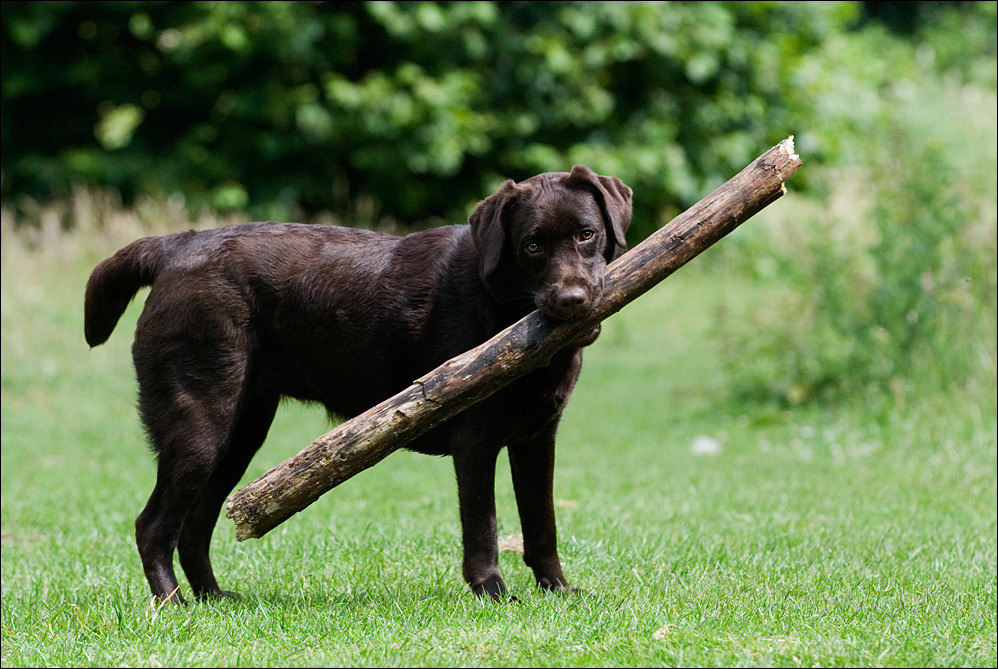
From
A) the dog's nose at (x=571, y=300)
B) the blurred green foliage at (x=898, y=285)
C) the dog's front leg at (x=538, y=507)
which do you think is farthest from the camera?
the blurred green foliage at (x=898, y=285)

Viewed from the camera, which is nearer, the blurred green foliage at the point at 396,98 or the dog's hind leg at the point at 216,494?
the dog's hind leg at the point at 216,494

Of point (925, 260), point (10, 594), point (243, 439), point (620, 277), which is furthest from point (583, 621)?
point (925, 260)

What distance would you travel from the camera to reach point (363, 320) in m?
4.71

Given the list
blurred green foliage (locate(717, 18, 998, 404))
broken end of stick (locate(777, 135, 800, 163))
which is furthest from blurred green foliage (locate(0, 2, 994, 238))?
broken end of stick (locate(777, 135, 800, 163))

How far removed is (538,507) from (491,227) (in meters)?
1.19

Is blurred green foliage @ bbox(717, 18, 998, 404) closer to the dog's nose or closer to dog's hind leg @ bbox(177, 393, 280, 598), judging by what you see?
the dog's nose

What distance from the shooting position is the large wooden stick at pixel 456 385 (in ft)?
13.5

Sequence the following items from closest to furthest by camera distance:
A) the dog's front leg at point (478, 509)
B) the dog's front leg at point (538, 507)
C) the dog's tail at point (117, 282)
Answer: the dog's front leg at point (478, 509)
the dog's front leg at point (538, 507)
the dog's tail at point (117, 282)

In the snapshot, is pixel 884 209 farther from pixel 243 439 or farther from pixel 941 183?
pixel 243 439

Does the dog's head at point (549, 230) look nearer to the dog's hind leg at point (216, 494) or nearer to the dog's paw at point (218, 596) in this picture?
the dog's hind leg at point (216, 494)

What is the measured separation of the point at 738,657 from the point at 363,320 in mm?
2018

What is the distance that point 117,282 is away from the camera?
5.00 metres

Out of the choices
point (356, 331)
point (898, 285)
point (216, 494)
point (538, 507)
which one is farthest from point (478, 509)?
point (898, 285)

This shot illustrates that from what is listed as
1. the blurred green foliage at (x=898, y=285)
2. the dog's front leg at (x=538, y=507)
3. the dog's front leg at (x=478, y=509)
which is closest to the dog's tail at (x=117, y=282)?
the dog's front leg at (x=478, y=509)
